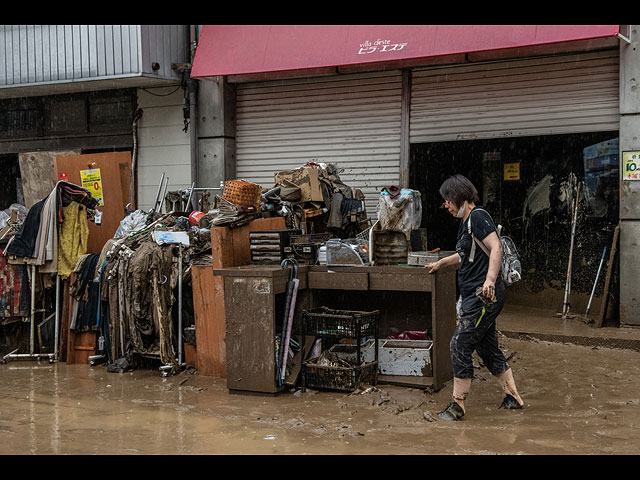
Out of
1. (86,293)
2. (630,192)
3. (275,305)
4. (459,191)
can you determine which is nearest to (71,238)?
(86,293)

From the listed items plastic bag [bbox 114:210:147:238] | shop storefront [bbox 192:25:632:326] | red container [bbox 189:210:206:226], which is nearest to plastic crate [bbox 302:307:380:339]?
red container [bbox 189:210:206:226]

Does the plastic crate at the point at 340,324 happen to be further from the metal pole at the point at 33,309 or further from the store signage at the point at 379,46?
the store signage at the point at 379,46

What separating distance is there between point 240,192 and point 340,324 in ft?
6.48

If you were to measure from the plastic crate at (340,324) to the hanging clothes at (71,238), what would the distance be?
3.57 m

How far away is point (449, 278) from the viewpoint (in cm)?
816

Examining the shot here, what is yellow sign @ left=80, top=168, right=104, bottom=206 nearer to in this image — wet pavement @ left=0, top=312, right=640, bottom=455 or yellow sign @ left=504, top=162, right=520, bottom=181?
wet pavement @ left=0, top=312, right=640, bottom=455

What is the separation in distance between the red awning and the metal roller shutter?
711 mm

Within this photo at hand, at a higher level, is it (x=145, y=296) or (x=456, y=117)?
(x=456, y=117)

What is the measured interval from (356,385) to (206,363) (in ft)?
6.52

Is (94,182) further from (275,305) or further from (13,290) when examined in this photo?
(275,305)

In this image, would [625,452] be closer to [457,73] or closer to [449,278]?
[449,278]

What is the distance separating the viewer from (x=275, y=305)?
8078 mm

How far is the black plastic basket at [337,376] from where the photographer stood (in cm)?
763

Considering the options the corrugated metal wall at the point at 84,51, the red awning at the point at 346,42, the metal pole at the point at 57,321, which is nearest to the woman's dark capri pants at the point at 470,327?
the red awning at the point at 346,42
